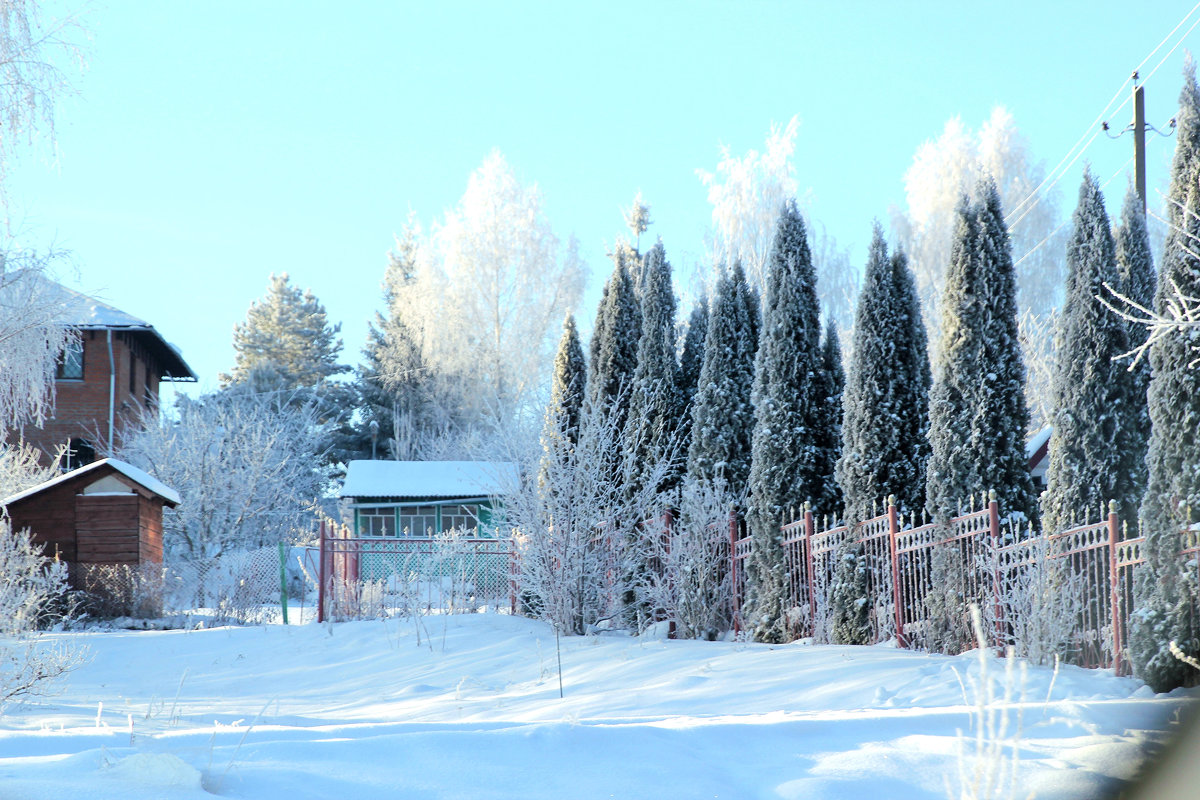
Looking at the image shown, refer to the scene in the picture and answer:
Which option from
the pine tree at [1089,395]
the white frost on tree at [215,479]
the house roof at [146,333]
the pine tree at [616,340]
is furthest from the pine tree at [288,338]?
the pine tree at [1089,395]

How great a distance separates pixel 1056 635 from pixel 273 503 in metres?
22.6

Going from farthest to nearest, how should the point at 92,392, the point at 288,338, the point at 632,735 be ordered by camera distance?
the point at 288,338
the point at 92,392
the point at 632,735

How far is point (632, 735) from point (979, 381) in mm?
6177

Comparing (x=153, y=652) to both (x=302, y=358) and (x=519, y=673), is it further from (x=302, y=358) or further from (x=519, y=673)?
(x=302, y=358)

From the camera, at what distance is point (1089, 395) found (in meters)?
9.15

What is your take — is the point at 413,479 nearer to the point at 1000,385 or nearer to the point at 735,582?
the point at 735,582

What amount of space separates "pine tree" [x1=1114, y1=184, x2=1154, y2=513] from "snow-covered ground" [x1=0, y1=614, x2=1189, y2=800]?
2.14 m

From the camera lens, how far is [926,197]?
104 ft

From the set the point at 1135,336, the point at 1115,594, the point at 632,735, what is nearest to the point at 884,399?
the point at 1135,336

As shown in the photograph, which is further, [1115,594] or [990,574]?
[990,574]

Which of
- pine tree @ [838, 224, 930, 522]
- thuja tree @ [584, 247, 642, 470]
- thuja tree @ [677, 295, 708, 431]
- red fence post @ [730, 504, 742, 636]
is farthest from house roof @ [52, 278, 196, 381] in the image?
pine tree @ [838, 224, 930, 522]

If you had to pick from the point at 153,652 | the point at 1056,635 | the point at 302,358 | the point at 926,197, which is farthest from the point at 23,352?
the point at 302,358

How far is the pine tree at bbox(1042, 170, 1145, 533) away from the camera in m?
8.96

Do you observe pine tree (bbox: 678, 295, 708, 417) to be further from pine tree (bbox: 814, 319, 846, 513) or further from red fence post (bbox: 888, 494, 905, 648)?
red fence post (bbox: 888, 494, 905, 648)
